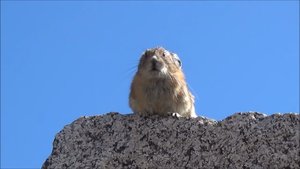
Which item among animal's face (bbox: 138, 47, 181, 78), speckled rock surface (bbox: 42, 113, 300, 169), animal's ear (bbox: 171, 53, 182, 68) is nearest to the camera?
speckled rock surface (bbox: 42, 113, 300, 169)

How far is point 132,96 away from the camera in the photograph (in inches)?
394

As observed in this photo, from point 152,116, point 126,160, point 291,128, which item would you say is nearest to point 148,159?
point 126,160

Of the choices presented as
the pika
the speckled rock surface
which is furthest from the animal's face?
the speckled rock surface

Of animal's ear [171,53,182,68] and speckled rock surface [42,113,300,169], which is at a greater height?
animal's ear [171,53,182,68]

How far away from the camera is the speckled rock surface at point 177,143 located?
588 centimetres

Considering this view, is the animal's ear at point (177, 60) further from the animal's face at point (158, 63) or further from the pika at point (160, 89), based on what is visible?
the pika at point (160, 89)

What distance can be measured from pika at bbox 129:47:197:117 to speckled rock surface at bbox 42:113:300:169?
249 cm

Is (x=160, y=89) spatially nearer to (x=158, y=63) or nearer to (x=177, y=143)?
(x=158, y=63)

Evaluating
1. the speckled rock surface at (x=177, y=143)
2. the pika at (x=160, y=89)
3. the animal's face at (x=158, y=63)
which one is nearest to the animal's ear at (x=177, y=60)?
the animal's face at (x=158, y=63)

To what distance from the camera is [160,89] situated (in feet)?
32.5

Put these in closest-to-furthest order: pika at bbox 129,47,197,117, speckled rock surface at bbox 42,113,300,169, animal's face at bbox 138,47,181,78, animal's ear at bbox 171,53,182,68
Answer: speckled rock surface at bbox 42,113,300,169, pika at bbox 129,47,197,117, animal's face at bbox 138,47,181,78, animal's ear at bbox 171,53,182,68

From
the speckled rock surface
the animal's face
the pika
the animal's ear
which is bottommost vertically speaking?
the speckled rock surface

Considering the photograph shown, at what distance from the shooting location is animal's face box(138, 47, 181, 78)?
10.2m

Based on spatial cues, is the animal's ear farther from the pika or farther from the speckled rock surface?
the speckled rock surface
